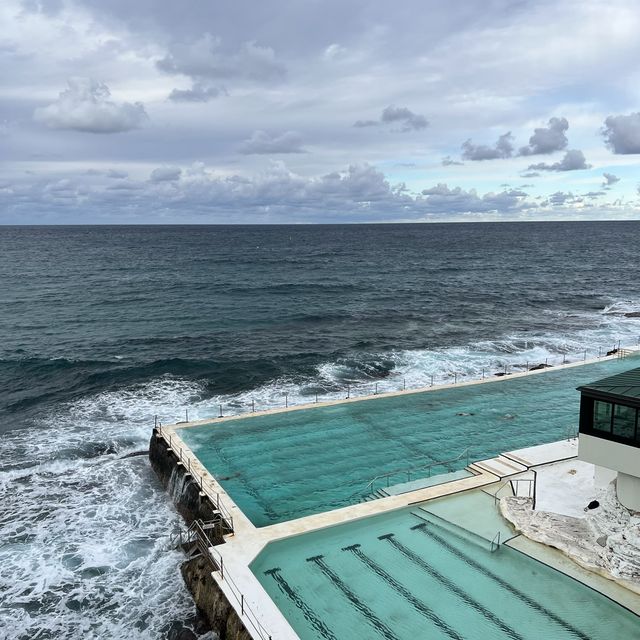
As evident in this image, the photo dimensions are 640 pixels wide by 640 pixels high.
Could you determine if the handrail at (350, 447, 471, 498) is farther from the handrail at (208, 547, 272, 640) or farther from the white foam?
the white foam

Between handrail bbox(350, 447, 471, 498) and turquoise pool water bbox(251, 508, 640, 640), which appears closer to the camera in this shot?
turquoise pool water bbox(251, 508, 640, 640)

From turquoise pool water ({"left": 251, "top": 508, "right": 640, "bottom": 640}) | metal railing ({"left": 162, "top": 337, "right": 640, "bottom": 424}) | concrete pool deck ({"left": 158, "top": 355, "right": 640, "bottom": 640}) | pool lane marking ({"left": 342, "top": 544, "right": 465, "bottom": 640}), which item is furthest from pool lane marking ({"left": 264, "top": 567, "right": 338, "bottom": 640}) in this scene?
metal railing ({"left": 162, "top": 337, "right": 640, "bottom": 424})

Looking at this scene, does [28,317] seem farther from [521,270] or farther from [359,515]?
[521,270]

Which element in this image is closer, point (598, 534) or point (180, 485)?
point (598, 534)

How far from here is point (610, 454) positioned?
14828 millimetres

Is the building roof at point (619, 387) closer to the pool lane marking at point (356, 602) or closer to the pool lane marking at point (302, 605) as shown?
the pool lane marking at point (356, 602)

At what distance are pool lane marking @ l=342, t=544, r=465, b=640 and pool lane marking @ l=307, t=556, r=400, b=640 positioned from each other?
0.95 meters

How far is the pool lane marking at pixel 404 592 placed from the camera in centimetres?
1327

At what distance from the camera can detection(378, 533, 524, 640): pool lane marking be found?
13250 millimetres

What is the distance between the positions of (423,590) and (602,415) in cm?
670

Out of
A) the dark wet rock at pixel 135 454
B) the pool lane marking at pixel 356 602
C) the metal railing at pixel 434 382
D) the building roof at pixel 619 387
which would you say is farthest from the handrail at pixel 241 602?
the metal railing at pixel 434 382

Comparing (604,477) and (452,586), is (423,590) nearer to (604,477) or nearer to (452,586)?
(452,586)

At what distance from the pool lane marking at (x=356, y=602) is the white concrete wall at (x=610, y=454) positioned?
7129mm

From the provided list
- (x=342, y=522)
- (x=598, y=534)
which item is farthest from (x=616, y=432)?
(x=342, y=522)
